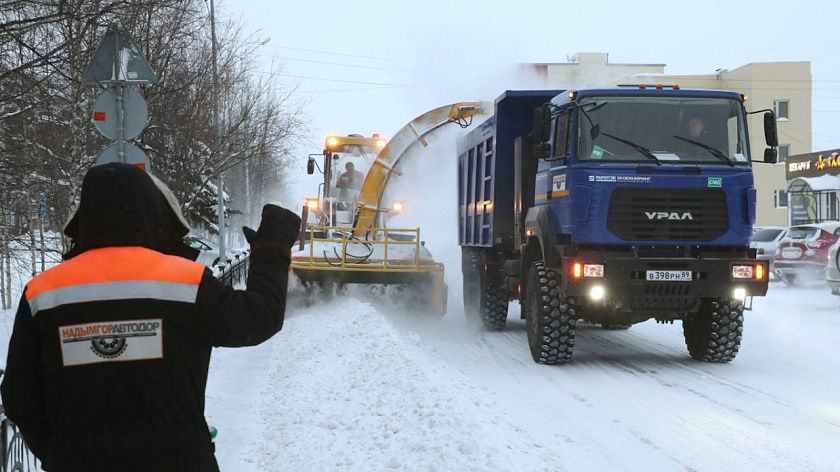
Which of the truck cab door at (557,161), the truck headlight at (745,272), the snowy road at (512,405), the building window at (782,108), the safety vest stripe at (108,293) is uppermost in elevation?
the building window at (782,108)

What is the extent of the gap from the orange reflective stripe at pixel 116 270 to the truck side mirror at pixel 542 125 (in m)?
7.06

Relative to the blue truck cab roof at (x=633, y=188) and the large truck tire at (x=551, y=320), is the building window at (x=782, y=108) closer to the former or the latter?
the blue truck cab roof at (x=633, y=188)

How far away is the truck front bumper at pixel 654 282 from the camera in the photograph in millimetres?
8492

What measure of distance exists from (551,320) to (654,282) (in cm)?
122

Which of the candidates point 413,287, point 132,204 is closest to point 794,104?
point 413,287

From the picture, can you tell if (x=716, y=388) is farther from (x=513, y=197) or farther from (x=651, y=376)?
(x=513, y=197)

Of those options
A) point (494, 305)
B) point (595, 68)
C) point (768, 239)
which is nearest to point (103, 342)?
point (494, 305)

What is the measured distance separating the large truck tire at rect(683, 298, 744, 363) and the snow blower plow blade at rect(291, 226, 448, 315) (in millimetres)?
4875

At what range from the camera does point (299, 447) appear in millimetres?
5738

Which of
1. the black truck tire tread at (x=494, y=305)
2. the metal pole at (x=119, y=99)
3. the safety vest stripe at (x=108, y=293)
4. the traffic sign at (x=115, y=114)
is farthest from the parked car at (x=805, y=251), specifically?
the safety vest stripe at (x=108, y=293)

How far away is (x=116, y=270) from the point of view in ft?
7.29

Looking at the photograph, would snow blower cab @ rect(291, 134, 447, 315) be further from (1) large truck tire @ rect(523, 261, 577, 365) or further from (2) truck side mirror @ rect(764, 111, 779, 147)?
(2) truck side mirror @ rect(764, 111, 779, 147)

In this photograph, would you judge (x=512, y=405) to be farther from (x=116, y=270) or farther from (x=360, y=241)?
(x=360, y=241)

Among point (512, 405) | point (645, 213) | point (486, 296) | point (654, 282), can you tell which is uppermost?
point (645, 213)
